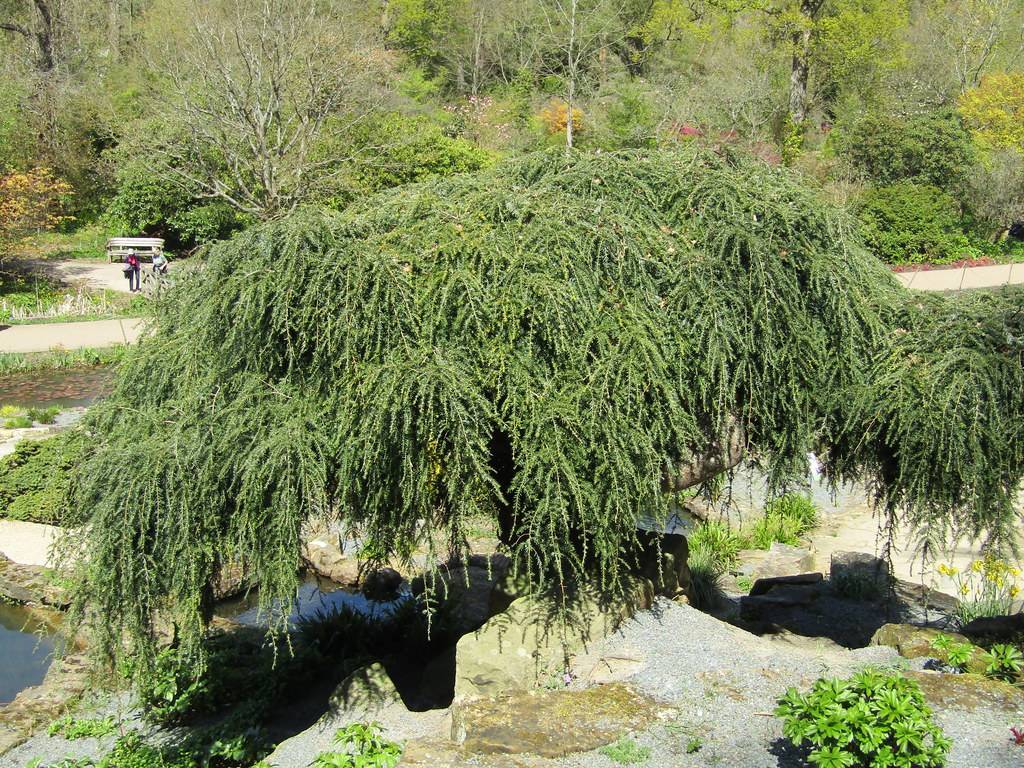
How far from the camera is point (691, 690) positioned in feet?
21.3

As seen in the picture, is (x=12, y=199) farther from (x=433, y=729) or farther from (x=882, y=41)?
(x=882, y=41)

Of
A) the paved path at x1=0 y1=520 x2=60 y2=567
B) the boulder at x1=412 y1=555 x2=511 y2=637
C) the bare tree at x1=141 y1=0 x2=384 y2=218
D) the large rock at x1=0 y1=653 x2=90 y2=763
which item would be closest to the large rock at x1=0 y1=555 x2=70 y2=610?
the paved path at x1=0 y1=520 x2=60 y2=567

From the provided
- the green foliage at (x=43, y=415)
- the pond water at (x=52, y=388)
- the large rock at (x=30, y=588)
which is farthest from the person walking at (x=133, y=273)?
the large rock at (x=30, y=588)

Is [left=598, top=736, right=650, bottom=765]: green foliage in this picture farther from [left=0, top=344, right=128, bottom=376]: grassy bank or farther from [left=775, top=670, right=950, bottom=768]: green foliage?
[left=0, top=344, right=128, bottom=376]: grassy bank

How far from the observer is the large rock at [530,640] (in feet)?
22.7

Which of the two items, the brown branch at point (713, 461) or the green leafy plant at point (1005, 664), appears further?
the brown branch at point (713, 461)

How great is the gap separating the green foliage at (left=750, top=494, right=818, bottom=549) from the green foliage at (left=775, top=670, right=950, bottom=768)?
21.4 ft

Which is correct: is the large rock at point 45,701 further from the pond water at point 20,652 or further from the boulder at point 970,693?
the boulder at point 970,693

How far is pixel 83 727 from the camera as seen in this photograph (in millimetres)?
7812

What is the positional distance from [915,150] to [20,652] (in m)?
27.5

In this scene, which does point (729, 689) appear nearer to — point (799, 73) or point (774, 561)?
point (774, 561)

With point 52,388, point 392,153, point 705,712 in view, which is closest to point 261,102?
point 392,153

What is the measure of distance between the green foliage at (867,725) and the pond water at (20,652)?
675 centimetres

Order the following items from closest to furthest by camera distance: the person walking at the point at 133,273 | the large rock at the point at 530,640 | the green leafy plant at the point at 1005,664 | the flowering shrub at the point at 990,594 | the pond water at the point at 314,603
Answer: the green leafy plant at the point at 1005,664 < the large rock at the point at 530,640 < the flowering shrub at the point at 990,594 < the pond water at the point at 314,603 < the person walking at the point at 133,273
